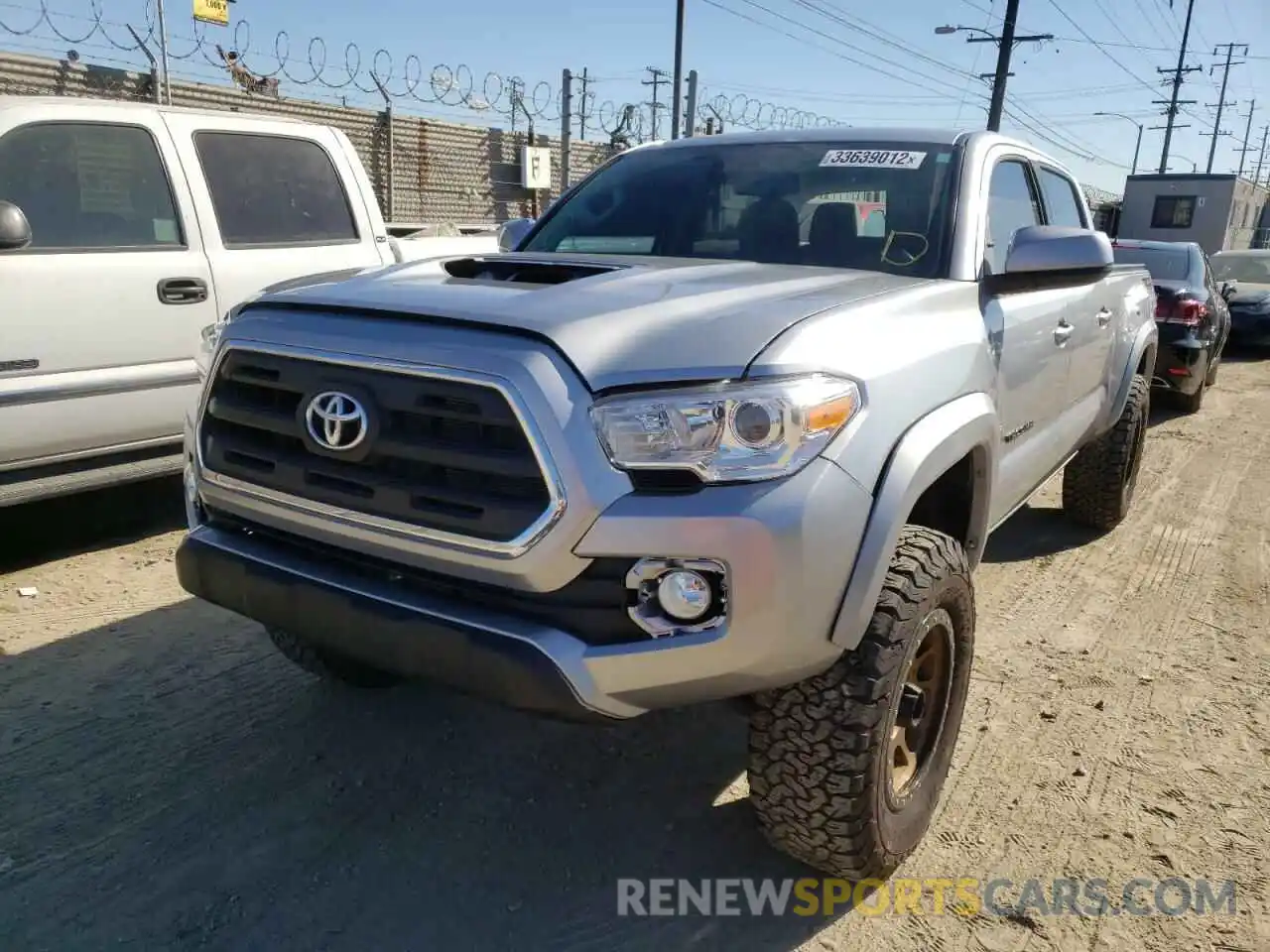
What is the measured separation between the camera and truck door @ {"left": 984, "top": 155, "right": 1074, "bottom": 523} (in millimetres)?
3053

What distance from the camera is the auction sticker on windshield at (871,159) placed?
3.20 m

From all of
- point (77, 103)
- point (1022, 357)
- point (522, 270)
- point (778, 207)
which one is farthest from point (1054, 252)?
point (77, 103)

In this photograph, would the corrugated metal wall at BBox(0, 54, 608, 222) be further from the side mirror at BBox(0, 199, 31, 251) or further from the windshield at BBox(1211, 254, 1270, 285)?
the windshield at BBox(1211, 254, 1270, 285)

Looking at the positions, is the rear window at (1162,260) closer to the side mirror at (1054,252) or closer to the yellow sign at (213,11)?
the side mirror at (1054,252)

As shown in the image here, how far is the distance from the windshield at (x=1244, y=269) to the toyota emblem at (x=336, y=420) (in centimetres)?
1480

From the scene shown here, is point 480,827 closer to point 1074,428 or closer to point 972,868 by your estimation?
point 972,868

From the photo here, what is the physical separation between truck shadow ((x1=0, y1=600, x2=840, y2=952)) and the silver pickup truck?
1.59 ft

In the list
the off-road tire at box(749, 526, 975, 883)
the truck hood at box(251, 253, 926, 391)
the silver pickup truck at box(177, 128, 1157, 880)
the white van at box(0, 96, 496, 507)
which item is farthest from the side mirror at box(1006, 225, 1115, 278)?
the white van at box(0, 96, 496, 507)

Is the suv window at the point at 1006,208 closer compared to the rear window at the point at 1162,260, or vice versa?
the suv window at the point at 1006,208

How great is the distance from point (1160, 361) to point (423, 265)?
795 centimetres

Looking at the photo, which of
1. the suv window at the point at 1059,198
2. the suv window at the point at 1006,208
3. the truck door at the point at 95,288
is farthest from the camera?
the suv window at the point at 1059,198

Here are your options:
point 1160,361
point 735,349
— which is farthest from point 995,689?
point 1160,361

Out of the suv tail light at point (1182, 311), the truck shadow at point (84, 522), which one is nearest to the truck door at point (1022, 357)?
the truck shadow at point (84, 522)

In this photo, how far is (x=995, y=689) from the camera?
3475mm
